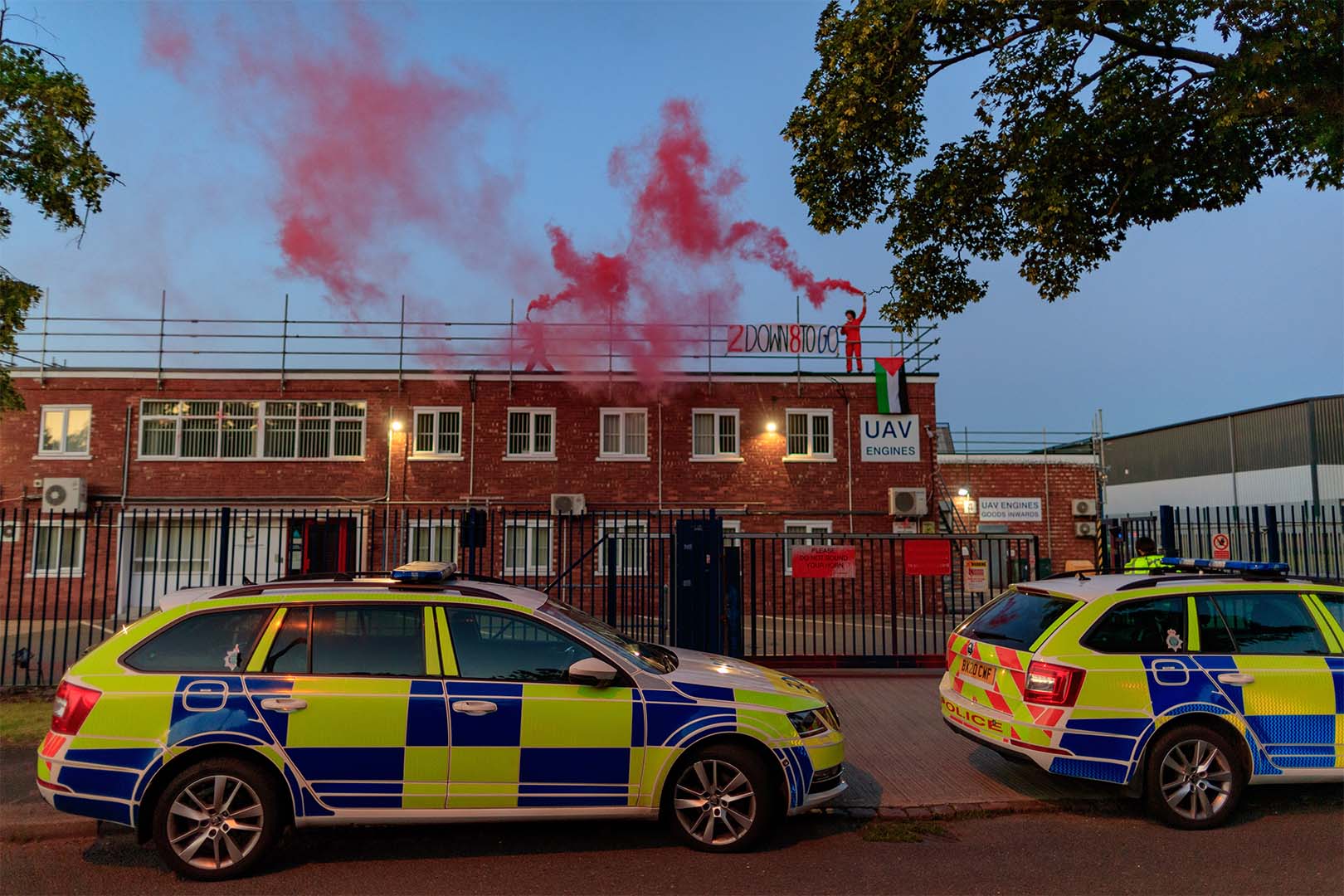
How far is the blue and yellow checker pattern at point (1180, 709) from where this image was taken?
5.64 m

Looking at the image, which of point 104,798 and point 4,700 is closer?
point 104,798

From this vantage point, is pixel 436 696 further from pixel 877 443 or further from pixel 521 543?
pixel 877 443

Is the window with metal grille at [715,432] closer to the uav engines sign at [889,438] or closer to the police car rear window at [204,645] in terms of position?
the uav engines sign at [889,438]

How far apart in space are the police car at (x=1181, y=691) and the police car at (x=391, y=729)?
5.40ft

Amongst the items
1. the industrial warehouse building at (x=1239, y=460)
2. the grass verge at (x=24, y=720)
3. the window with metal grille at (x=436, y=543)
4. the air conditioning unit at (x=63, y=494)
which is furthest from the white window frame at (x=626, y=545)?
the industrial warehouse building at (x=1239, y=460)

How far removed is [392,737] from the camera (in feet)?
16.0

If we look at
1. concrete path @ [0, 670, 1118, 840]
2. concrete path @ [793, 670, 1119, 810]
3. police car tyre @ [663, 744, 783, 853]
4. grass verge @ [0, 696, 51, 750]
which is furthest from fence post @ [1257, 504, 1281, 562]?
grass verge @ [0, 696, 51, 750]

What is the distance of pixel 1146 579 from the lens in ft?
20.7

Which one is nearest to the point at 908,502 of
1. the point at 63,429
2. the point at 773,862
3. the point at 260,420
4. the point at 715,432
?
the point at 715,432

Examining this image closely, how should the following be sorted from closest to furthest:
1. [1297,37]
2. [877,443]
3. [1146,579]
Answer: [1146,579] < [1297,37] < [877,443]

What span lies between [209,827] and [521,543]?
15.6 meters

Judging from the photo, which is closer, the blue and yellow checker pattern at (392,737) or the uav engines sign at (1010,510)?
the blue and yellow checker pattern at (392,737)

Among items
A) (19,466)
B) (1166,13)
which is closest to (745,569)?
(1166,13)

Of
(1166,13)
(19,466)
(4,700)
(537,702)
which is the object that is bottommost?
(4,700)
